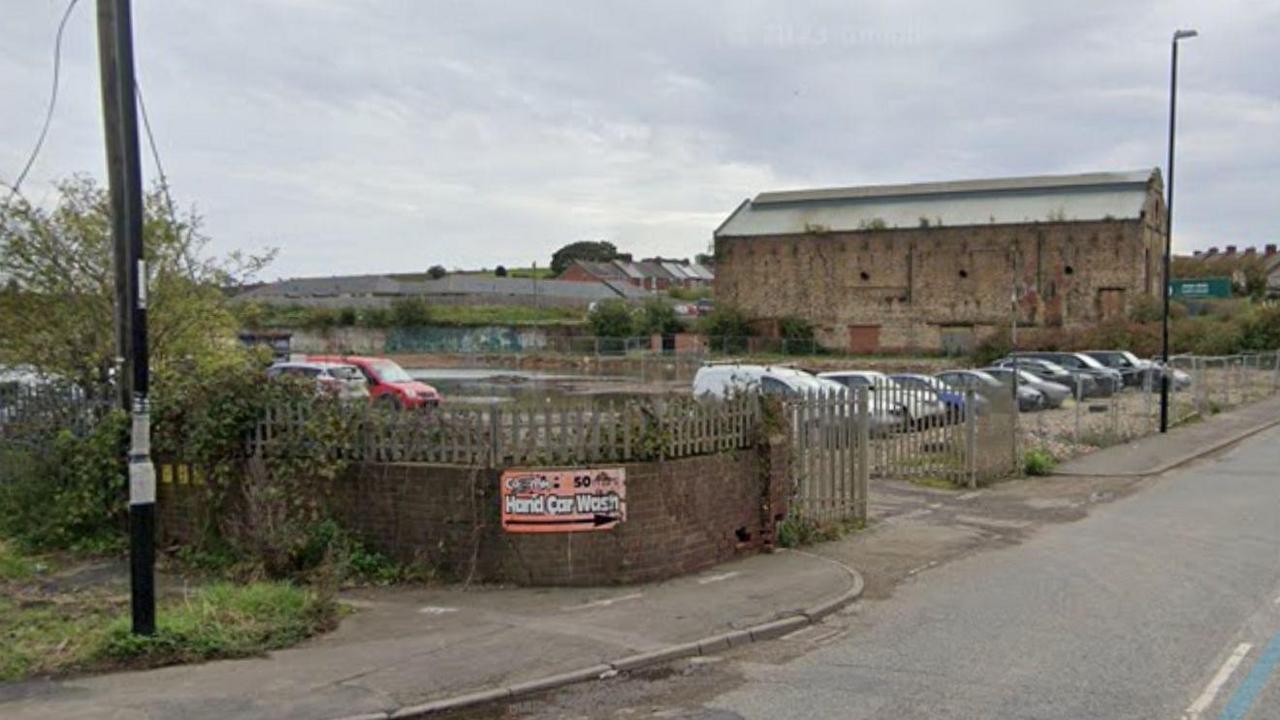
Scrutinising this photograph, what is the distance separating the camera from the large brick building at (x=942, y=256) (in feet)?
218

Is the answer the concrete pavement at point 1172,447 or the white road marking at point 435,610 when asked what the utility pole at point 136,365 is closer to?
the white road marking at point 435,610

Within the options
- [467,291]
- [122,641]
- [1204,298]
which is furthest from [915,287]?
[122,641]

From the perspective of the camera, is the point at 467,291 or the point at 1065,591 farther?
the point at 467,291

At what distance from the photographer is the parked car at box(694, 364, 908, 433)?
13805 mm

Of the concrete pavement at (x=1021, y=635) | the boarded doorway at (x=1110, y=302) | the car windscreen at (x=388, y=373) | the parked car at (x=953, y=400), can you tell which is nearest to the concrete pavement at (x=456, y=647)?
the concrete pavement at (x=1021, y=635)

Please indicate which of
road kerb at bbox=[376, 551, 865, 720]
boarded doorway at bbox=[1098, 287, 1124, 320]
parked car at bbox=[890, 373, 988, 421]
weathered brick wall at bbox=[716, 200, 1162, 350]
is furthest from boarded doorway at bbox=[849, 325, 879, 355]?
road kerb at bbox=[376, 551, 865, 720]

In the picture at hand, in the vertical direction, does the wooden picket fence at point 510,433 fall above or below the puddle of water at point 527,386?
above

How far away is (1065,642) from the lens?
26.6 feet

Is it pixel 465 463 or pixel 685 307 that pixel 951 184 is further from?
pixel 465 463

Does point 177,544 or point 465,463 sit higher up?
point 465,463

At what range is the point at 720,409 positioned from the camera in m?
11.1

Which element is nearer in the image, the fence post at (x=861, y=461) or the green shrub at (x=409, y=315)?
the fence post at (x=861, y=461)

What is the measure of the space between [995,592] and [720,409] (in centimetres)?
318

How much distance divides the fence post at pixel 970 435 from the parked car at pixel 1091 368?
16794 millimetres
